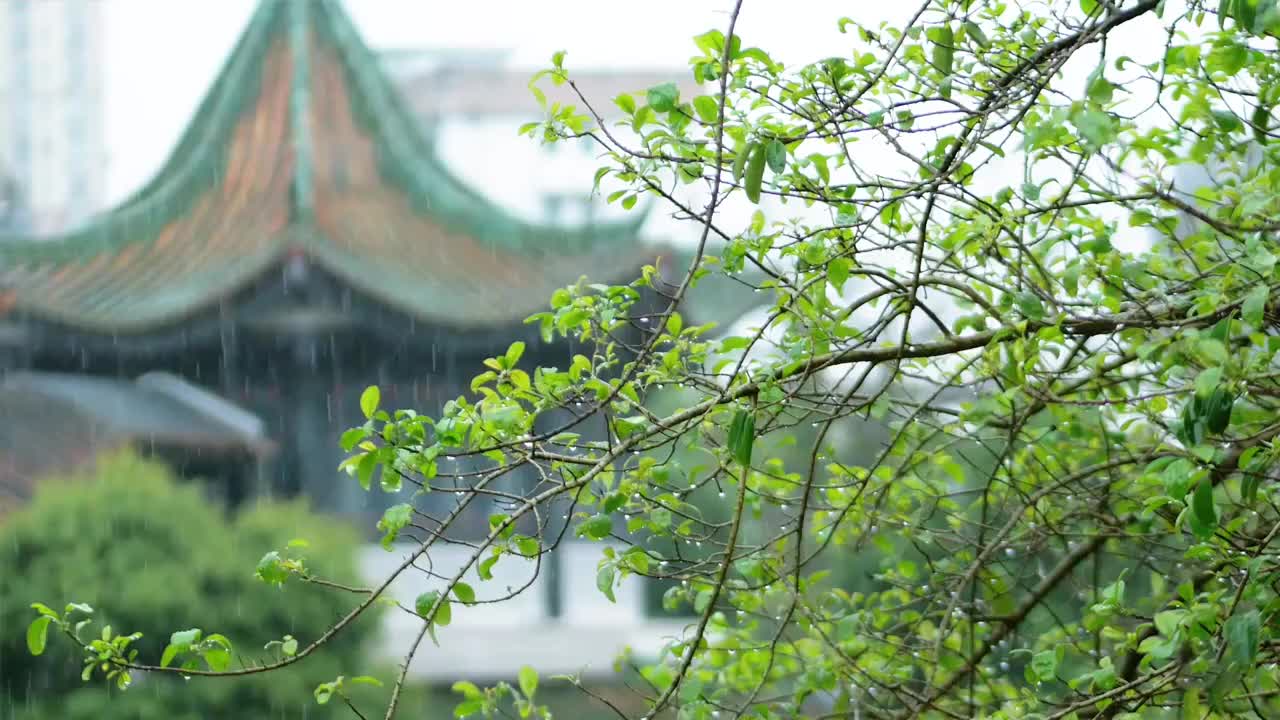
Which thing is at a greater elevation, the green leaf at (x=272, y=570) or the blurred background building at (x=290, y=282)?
the green leaf at (x=272, y=570)

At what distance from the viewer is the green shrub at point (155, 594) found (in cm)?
514

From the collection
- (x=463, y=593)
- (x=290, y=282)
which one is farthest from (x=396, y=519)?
(x=290, y=282)

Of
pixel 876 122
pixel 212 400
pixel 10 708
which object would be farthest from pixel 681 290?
pixel 212 400

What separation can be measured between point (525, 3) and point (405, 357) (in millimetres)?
11756

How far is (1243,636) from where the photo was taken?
1.06m

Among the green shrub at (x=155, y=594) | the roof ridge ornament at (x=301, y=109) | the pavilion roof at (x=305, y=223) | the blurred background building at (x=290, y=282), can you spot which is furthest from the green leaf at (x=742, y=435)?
the roof ridge ornament at (x=301, y=109)

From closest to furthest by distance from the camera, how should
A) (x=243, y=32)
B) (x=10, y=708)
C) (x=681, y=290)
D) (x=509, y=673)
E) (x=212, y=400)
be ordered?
(x=681, y=290), (x=10, y=708), (x=243, y=32), (x=509, y=673), (x=212, y=400)

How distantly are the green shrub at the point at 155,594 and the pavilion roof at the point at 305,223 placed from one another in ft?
5.55

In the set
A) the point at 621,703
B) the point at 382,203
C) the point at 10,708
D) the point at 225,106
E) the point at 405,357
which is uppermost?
the point at 225,106

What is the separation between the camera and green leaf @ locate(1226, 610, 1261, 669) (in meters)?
1.06

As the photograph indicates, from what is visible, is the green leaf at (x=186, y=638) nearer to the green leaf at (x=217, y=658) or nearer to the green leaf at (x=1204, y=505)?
the green leaf at (x=217, y=658)

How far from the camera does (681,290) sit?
125 cm

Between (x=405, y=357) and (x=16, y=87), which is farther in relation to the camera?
(x=16, y=87)

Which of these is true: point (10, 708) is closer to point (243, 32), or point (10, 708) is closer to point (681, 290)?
point (243, 32)
